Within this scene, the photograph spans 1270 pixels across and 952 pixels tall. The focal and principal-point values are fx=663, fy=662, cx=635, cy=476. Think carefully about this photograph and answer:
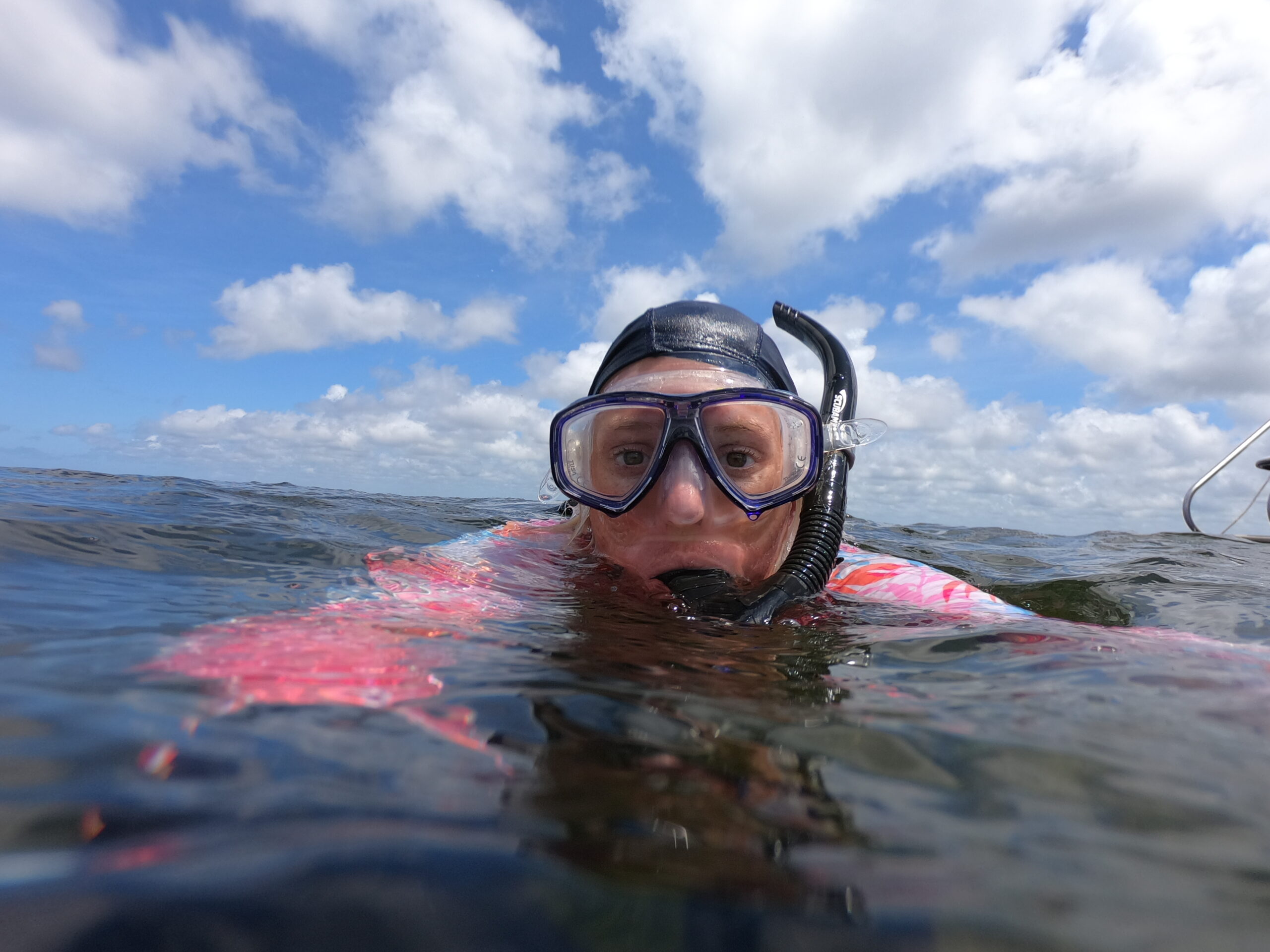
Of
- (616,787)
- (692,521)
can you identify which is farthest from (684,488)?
(616,787)

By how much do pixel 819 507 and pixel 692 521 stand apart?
1.77 feet

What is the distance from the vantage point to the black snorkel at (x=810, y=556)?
83.7 inches

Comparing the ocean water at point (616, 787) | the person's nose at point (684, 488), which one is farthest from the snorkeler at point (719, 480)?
the ocean water at point (616, 787)

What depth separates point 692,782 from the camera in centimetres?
77

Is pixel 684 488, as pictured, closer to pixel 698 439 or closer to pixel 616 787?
pixel 698 439

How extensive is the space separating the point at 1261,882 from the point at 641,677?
2.74 feet

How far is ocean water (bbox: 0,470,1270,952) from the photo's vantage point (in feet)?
1.73

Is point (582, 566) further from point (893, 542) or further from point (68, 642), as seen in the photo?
point (893, 542)

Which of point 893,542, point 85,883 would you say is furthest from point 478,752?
point 893,542

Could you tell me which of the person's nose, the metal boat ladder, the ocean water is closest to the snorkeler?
the person's nose

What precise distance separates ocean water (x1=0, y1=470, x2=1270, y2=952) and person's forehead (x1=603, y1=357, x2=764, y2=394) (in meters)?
1.36

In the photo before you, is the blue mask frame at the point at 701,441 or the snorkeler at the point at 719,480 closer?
the snorkeler at the point at 719,480

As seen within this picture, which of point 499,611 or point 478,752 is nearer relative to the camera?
point 478,752

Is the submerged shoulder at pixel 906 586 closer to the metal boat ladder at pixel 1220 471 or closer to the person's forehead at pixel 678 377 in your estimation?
the person's forehead at pixel 678 377
